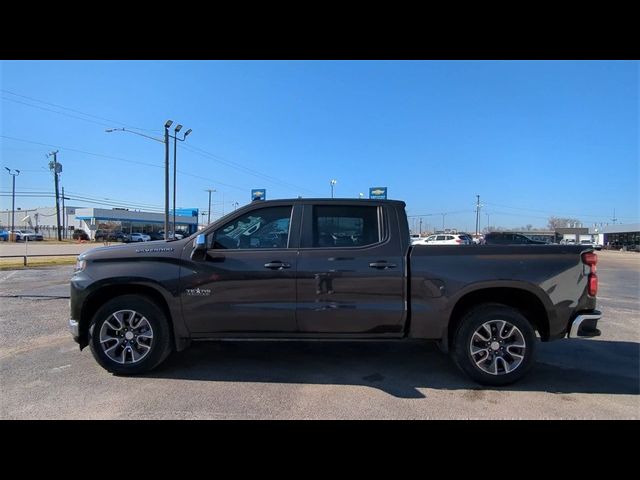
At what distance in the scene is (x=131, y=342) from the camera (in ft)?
14.4

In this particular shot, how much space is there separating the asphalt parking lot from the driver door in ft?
2.05

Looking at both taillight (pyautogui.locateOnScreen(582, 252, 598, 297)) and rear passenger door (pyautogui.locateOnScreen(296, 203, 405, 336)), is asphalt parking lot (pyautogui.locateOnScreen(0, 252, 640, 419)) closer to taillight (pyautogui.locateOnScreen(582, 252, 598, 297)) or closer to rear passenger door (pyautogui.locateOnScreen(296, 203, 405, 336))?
rear passenger door (pyautogui.locateOnScreen(296, 203, 405, 336))

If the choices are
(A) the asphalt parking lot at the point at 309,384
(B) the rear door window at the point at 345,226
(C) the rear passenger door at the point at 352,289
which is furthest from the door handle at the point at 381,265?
(A) the asphalt parking lot at the point at 309,384

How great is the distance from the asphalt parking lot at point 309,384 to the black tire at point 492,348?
144mm

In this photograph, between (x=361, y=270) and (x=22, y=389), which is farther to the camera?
(x=361, y=270)

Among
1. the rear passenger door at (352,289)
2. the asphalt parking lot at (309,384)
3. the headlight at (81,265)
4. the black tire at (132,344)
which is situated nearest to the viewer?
the asphalt parking lot at (309,384)

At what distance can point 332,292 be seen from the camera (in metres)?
4.29

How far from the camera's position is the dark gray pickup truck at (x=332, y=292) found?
421 cm

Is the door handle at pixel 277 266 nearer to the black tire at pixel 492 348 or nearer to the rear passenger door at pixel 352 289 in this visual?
the rear passenger door at pixel 352 289

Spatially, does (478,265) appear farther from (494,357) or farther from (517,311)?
(494,357)
